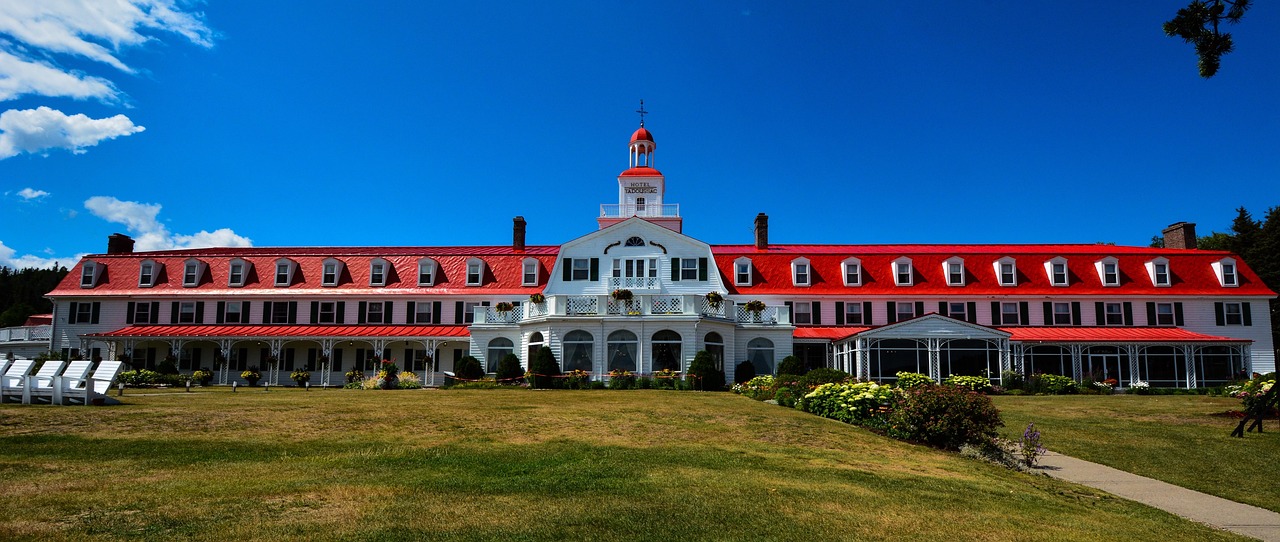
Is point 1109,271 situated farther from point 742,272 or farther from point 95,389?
point 95,389

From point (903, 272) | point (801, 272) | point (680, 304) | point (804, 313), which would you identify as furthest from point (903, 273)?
point (680, 304)

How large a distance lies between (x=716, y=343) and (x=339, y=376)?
19.9 metres

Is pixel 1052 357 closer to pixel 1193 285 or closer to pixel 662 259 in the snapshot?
pixel 1193 285

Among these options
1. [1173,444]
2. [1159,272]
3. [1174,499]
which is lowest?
[1174,499]

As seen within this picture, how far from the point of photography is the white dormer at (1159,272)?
143ft

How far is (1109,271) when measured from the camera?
4403 centimetres

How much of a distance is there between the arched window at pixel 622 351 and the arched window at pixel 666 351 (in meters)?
0.89

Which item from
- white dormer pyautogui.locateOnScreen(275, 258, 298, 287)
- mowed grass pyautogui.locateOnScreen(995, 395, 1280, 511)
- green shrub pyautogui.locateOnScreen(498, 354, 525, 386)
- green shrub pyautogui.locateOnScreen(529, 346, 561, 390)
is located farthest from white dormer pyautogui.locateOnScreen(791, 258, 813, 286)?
white dormer pyautogui.locateOnScreen(275, 258, 298, 287)

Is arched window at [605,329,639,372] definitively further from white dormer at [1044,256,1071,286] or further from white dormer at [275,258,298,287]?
white dormer at [1044,256,1071,286]

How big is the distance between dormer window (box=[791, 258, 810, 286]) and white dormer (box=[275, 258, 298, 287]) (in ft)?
88.6

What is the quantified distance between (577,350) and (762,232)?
15902mm

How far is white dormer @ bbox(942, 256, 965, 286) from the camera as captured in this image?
43.9 metres

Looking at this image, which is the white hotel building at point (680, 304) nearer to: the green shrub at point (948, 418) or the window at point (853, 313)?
the window at point (853, 313)

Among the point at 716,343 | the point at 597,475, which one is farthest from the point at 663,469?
the point at 716,343
